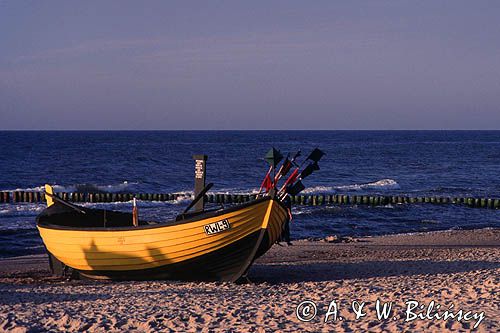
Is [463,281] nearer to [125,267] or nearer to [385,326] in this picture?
[385,326]

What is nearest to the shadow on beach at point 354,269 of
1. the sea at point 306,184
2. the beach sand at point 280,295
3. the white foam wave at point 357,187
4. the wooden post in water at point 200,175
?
the beach sand at point 280,295

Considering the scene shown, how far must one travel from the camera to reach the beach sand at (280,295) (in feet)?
32.5

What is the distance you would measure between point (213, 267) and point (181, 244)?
2.95ft

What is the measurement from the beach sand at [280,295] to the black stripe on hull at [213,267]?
0.23m

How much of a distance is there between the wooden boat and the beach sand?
311mm

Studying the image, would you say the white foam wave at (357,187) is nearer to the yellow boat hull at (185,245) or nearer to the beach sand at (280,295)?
the beach sand at (280,295)

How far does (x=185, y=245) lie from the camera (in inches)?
561

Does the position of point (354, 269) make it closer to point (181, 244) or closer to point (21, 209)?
point (181, 244)

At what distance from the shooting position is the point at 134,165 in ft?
230

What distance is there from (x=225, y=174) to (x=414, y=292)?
49448 millimetres

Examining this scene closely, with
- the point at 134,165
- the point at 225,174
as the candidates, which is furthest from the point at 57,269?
the point at 134,165

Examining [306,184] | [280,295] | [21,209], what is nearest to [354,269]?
[280,295]

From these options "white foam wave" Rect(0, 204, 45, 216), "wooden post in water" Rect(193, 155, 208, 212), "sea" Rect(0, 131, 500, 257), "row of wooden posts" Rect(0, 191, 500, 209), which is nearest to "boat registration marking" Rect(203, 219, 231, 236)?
"wooden post in water" Rect(193, 155, 208, 212)

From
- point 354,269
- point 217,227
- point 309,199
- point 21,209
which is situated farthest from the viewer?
point 309,199
